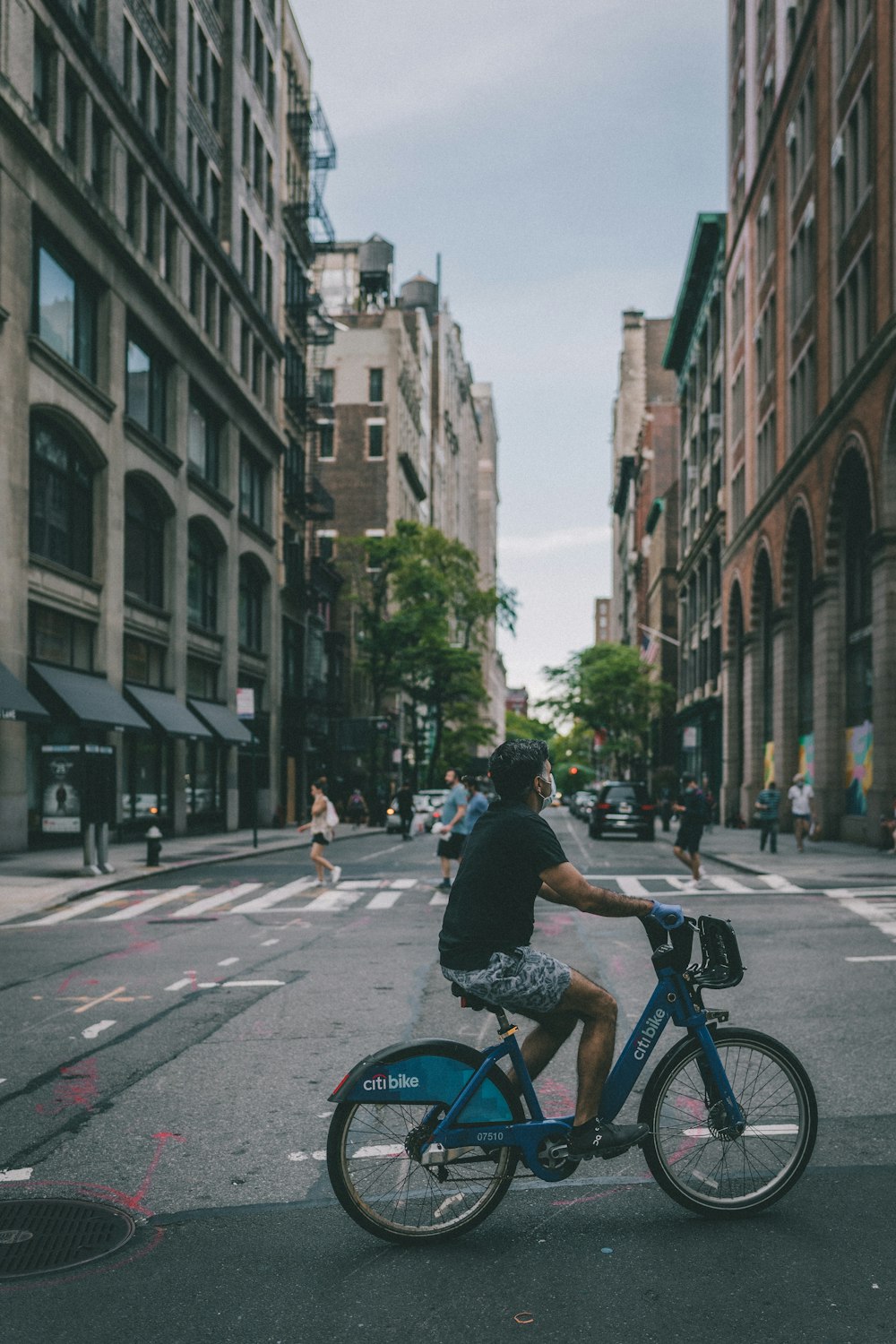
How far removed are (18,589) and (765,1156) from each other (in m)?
23.6

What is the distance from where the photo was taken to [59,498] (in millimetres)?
29656

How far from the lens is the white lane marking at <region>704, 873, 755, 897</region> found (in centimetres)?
1984

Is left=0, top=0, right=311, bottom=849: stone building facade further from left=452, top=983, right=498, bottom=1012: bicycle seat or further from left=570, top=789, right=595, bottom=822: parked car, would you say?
left=570, top=789, right=595, bottom=822: parked car

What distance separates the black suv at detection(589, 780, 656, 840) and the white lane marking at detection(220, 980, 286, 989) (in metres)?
29.5

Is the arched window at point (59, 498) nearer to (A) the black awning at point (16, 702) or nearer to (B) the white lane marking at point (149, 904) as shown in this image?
(A) the black awning at point (16, 702)

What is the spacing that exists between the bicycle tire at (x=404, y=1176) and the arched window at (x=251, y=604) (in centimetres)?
4274

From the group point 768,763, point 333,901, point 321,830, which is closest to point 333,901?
point 333,901

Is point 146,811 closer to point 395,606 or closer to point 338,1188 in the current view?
point 338,1188

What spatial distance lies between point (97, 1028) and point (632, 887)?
42.6 feet

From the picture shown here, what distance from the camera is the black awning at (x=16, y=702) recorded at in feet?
76.8

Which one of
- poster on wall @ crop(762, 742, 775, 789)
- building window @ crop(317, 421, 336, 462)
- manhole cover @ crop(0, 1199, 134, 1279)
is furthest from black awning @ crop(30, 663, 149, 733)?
building window @ crop(317, 421, 336, 462)

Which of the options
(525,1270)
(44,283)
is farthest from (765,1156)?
(44,283)

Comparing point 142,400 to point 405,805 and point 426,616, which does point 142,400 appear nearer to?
point 405,805

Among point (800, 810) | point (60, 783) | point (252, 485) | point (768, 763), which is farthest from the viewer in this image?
point (252, 485)
